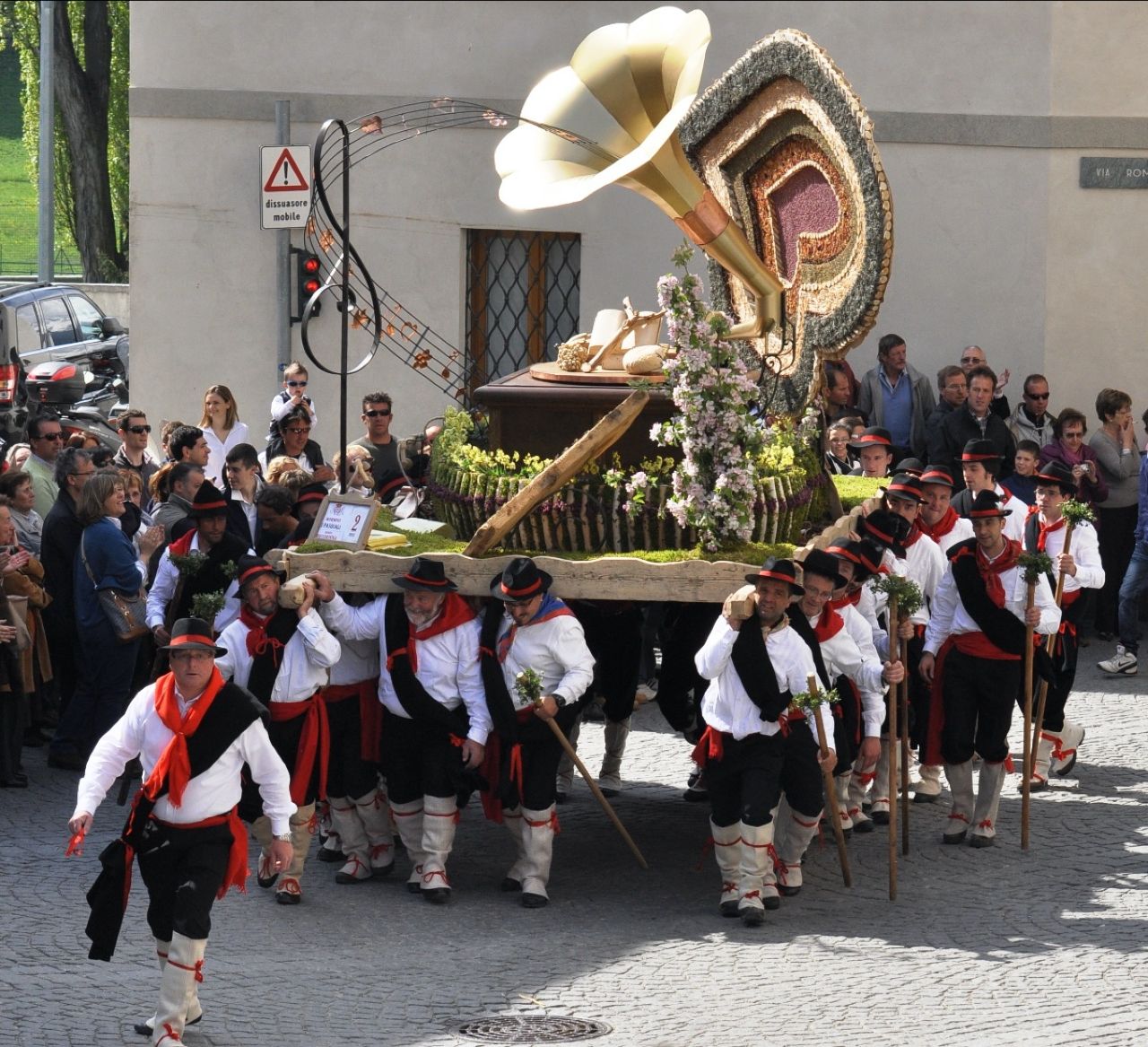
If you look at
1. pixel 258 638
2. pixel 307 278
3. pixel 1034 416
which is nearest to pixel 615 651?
pixel 258 638

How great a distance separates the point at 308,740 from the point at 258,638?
55 cm

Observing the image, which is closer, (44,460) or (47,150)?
(44,460)

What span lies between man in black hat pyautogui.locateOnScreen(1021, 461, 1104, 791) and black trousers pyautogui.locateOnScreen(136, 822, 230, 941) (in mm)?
5405

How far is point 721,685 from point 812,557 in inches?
30.2

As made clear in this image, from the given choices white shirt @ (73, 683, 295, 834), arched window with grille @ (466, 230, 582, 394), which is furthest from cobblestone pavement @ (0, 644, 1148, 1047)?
arched window with grille @ (466, 230, 582, 394)

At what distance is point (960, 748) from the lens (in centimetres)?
1054

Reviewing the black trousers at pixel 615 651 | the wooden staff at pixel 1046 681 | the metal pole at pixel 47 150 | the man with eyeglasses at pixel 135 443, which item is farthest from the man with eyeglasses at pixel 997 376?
the metal pole at pixel 47 150

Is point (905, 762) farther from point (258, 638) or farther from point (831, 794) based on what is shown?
point (258, 638)

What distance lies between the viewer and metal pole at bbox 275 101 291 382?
16.9m

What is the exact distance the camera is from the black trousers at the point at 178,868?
774 centimetres

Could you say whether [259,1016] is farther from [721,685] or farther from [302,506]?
[302,506]

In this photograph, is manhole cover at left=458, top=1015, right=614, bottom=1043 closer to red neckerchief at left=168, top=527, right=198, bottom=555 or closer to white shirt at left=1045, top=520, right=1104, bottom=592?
red neckerchief at left=168, top=527, right=198, bottom=555

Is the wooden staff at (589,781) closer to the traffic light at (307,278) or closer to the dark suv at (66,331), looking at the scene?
the traffic light at (307,278)

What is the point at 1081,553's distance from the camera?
459 inches
